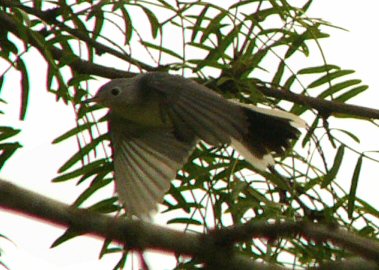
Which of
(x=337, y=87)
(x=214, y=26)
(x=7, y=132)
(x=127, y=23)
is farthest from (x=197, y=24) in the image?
(x=7, y=132)

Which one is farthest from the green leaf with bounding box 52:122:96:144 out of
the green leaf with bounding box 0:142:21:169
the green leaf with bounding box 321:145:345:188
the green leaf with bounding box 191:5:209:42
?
the green leaf with bounding box 321:145:345:188

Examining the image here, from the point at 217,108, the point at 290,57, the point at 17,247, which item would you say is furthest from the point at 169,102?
the point at 17,247

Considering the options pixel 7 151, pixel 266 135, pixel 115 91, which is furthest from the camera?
pixel 266 135

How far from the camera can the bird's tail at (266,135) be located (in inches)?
92.0

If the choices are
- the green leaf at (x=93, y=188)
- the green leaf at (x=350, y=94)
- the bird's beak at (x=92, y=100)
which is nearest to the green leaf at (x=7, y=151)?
the green leaf at (x=93, y=188)

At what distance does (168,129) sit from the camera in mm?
3037

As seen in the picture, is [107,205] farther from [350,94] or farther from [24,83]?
[350,94]

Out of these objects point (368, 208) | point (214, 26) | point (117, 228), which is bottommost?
point (117, 228)

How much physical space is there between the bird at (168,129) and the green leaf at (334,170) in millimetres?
175

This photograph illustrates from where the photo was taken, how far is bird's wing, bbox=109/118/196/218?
2.23 metres

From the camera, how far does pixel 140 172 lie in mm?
2723

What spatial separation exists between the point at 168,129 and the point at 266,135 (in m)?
0.39

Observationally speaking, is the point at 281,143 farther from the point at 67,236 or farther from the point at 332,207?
the point at 67,236

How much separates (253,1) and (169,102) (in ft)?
1.37
